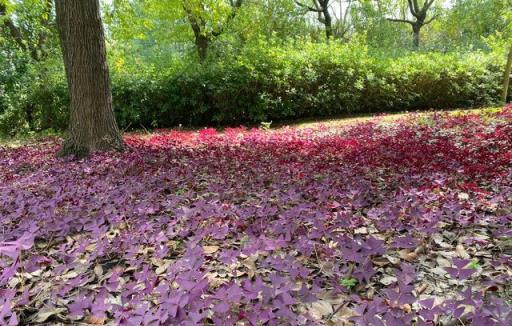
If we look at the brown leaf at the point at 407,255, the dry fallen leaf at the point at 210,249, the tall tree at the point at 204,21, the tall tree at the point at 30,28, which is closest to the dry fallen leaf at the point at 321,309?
the brown leaf at the point at 407,255

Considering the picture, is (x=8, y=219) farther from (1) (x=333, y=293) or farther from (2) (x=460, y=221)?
(2) (x=460, y=221)

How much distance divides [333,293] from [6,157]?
21.7 feet

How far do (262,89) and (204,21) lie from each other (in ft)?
30.8

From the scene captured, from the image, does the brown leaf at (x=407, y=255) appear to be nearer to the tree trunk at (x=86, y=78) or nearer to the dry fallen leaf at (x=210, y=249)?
the dry fallen leaf at (x=210, y=249)

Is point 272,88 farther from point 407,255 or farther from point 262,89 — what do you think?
point 407,255

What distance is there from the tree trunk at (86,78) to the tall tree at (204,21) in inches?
384

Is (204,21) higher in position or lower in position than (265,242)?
higher

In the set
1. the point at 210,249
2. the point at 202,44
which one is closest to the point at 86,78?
the point at 210,249

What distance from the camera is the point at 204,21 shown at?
1861cm

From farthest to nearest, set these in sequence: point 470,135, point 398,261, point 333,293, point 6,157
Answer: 1. point 6,157
2. point 470,135
3. point 398,261
4. point 333,293

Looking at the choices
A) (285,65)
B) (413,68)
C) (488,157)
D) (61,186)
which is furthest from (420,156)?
(413,68)

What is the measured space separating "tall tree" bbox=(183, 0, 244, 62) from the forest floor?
1243 centimetres

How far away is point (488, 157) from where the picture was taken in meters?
4.09

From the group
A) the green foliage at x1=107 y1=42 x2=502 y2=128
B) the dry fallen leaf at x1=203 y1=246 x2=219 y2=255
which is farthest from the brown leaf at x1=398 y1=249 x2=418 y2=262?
the green foliage at x1=107 y1=42 x2=502 y2=128
